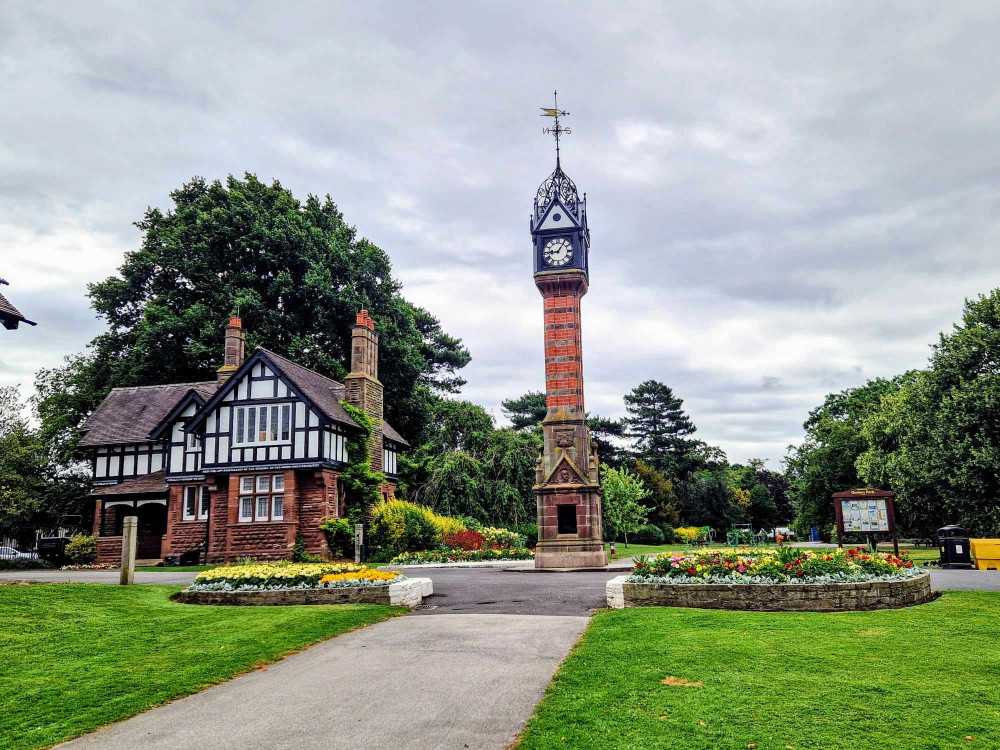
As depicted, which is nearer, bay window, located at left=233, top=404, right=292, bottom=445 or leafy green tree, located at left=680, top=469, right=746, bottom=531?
bay window, located at left=233, top=404, right=292, bottom=445

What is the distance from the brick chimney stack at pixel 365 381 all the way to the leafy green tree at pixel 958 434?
72.0 feet

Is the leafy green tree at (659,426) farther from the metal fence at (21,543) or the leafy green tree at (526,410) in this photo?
the metal fence at (21,543)

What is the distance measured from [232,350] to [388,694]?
3081 cm

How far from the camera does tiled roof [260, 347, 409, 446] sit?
3111 cm

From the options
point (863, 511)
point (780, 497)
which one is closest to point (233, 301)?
point (863, 511)

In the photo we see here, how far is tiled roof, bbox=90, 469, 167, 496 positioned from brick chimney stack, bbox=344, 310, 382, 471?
9418 millimetres

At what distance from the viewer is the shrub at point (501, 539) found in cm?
3178

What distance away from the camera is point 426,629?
12.1 m

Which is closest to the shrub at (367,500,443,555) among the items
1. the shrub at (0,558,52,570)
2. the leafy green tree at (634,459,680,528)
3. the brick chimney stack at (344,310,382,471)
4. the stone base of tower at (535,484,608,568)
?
the brick chimney stack at (344,310,382,471)

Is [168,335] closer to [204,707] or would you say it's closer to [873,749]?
[204,707]

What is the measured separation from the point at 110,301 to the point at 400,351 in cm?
1787

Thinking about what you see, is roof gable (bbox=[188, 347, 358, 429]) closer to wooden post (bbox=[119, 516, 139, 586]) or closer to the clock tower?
the clock tower

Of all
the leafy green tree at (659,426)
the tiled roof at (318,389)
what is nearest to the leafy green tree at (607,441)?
the leafy green tree at (659,426)

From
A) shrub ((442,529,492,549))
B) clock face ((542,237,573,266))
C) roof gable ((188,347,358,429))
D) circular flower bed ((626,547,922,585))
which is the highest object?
clock face ((542,237,573,266))
